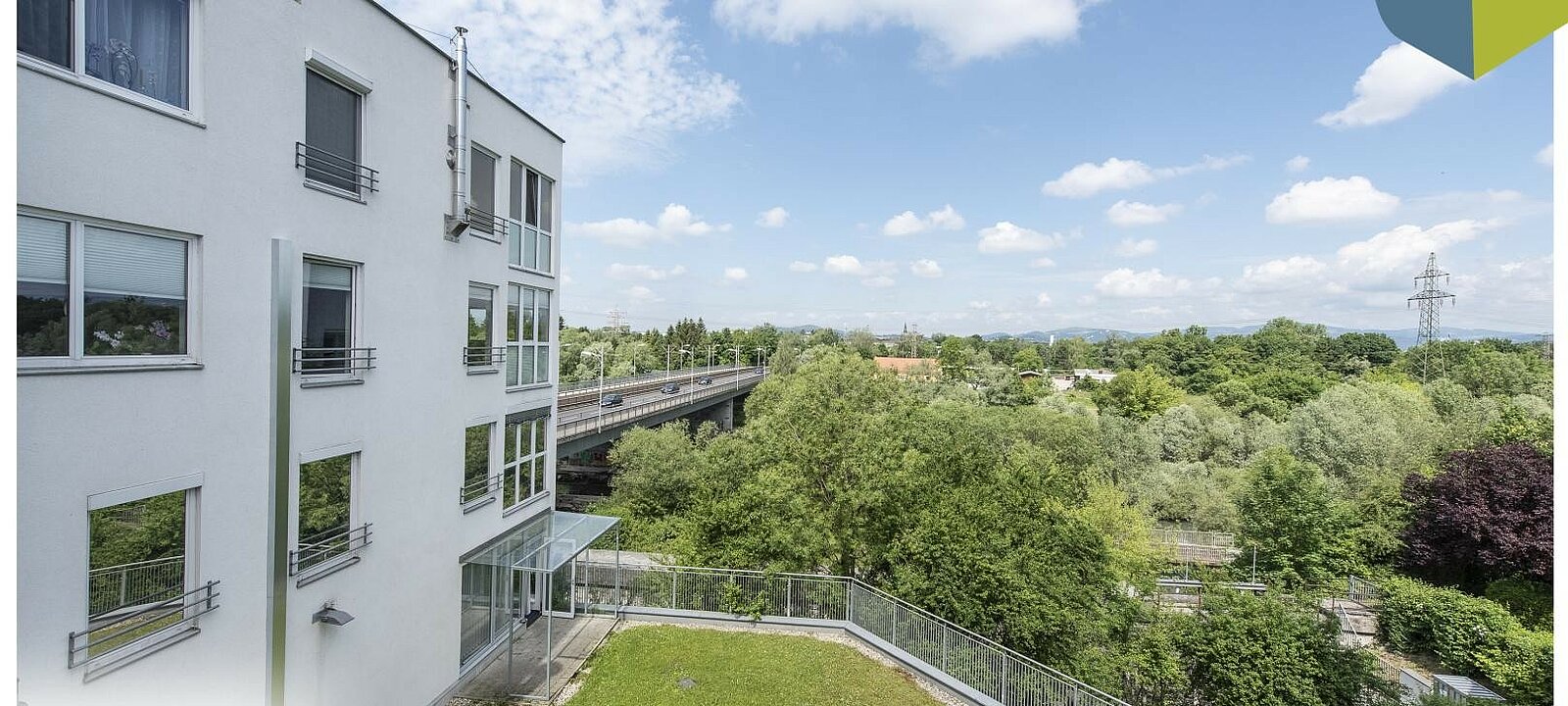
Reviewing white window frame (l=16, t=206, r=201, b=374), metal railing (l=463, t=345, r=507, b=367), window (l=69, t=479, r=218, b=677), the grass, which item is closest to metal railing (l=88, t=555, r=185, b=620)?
window (l=69, t=479, r=218, b=677)

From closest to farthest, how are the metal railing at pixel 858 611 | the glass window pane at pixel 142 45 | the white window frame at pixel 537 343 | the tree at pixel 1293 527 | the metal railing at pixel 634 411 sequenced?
the glass window pane at pixel 142 45, the white window frame at pixel 537 343, the metal railing at pixel 858 611, the tree at pixel 1293 527, the metal railing at pixel 634 411

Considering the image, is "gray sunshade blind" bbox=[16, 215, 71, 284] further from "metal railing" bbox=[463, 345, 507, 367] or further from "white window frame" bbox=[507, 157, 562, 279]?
"white window frame" bbox=[507, 157, 562, 279]

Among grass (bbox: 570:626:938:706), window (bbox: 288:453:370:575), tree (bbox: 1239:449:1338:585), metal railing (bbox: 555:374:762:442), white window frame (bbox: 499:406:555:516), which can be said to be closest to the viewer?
window (bbox: 288:453:370:575)

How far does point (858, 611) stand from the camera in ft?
A: 48.4

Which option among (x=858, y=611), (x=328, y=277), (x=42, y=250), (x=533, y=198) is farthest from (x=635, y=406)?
(x=42, y=250)

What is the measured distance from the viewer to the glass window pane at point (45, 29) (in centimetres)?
492

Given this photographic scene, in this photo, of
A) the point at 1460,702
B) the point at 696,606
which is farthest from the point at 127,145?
the point at 1460,702

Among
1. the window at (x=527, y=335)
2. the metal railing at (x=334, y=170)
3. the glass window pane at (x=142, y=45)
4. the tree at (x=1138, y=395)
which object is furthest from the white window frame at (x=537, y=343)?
the tree at (x=1138, y=395)

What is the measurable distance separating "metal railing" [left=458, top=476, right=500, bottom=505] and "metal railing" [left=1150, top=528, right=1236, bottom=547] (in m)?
25.3

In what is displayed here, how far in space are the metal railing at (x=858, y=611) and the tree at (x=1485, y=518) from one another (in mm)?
17371

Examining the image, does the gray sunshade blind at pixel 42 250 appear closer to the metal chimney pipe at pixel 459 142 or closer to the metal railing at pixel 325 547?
the metal railing at pixel 325 547

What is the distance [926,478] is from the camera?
17750 mm

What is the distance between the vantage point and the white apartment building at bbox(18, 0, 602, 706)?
5223mm

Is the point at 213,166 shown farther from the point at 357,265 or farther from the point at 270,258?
the point at 357,265
